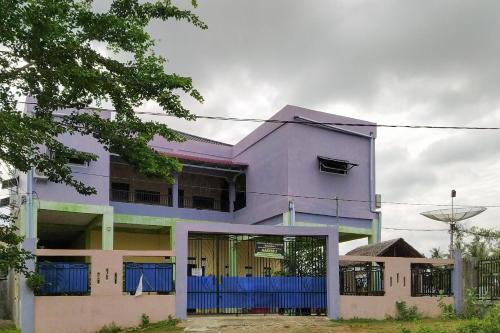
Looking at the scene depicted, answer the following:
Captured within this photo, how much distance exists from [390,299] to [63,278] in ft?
29.9

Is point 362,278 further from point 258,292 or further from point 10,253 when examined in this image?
point 10,253

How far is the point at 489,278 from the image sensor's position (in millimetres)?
17484

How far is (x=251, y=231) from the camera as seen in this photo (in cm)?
1652

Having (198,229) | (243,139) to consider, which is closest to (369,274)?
(198,229)

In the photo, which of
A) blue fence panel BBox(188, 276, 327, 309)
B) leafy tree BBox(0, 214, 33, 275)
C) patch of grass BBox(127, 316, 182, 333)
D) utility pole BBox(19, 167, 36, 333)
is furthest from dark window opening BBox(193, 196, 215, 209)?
leafy tree BBox(0, 214, 33, 275)

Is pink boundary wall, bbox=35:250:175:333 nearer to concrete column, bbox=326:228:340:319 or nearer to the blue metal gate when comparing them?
the blue metal gate

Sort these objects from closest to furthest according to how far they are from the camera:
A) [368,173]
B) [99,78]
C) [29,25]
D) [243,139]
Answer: [29,25] < [99,78] < [368,173] < [243,139]

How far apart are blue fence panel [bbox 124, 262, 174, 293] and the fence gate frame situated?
33cm

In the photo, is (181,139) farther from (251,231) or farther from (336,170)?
(336,170)

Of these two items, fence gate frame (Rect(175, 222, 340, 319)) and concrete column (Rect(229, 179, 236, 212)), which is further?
concrete column (Rect(229, 179, 236, 212))

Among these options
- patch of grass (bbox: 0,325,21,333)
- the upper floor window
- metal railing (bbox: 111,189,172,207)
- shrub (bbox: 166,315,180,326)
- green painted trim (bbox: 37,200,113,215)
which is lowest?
patch of grass (bbox: 0,325,21,333)

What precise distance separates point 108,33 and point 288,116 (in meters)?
14.7

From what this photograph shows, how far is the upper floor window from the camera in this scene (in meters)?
27.2

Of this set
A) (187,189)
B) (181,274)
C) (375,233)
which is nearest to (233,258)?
(181,274)
